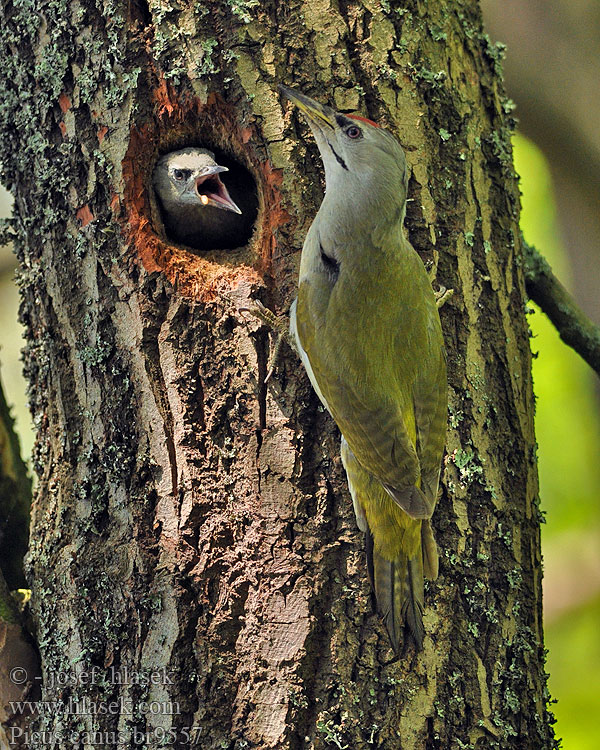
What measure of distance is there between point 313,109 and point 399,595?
1448 mm

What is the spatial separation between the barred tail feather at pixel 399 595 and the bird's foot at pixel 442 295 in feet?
2.62

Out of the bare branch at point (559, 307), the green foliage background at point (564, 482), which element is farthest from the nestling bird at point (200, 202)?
the green foliage background at point (564, 482)

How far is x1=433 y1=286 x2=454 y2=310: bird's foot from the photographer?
2730mm

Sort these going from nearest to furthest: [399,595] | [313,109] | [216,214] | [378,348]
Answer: [399,595], [313,109], [378,348], [216,214]

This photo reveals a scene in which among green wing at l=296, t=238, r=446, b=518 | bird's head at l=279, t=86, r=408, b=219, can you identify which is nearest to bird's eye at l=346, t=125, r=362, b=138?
bird's head at l=279, t=86, r=408, b=219

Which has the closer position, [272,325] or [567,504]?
[272,325]

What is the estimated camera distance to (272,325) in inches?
104

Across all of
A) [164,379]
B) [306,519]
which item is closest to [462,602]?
[306,519]

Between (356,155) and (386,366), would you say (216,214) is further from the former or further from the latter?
(386,366)

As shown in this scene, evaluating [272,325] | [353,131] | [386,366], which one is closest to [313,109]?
[353,131]

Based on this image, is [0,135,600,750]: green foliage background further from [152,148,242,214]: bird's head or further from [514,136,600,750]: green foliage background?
[152,148,242,214]: bird's head

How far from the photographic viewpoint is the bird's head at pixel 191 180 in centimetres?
310

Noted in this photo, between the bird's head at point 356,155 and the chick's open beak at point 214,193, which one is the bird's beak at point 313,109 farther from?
the chick's open beak at point 214,193

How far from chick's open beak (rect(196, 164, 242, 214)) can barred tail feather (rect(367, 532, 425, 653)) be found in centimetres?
156
